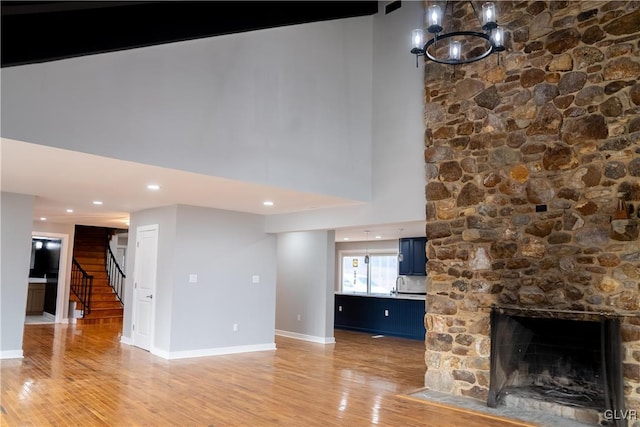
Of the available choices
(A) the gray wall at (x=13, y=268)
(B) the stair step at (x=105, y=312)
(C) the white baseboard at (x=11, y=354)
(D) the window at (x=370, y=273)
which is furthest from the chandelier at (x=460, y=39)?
(B) the stair step at (x=105, y=312)

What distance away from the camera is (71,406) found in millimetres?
4672

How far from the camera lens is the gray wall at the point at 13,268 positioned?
6914 millimetres

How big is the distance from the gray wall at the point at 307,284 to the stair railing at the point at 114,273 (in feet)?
18.8

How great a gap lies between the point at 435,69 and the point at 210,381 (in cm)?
485

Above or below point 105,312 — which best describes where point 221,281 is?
above

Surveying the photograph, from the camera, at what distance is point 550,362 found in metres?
5.30

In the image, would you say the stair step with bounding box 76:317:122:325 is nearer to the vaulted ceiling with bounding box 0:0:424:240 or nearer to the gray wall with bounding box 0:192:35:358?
the vaulted ceiling with bounding box 0:0:424:240

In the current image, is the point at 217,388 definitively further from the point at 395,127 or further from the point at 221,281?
the point at 395,127

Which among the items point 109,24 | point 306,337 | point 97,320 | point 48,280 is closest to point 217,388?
point 109,24

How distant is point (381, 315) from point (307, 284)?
6.97ft

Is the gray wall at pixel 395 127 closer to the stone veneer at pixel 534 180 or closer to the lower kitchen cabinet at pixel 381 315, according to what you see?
the stone veneer at pixel 534 180

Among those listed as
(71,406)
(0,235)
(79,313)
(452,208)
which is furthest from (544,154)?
(79,313)

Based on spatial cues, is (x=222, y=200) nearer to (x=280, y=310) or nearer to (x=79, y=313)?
(x=280, y=310)

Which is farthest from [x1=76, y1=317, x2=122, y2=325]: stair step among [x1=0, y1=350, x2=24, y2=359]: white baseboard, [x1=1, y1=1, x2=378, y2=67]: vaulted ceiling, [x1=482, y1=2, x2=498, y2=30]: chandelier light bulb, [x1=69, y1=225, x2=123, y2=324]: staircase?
[x1=482, y1=2, x2=498, y2=30]: chandelier light bulb
